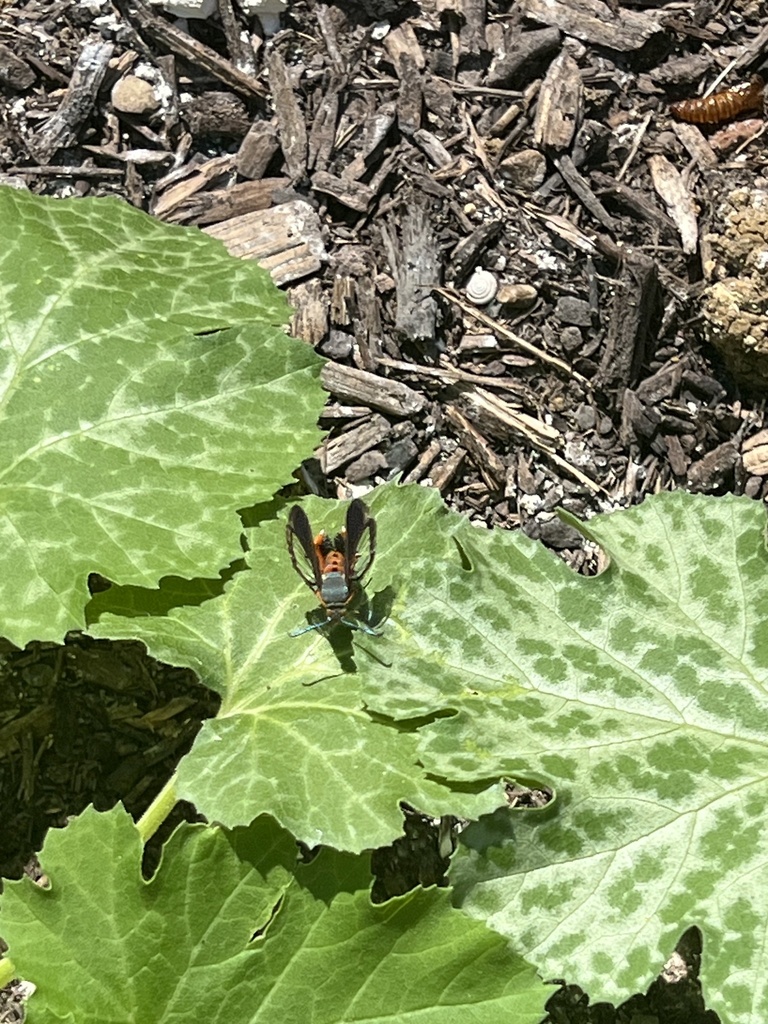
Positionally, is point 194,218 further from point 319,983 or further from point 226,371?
point 319,983

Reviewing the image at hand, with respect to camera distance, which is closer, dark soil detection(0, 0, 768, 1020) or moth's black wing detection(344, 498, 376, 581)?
moth's black wing detection(344, 498, 376, 581)

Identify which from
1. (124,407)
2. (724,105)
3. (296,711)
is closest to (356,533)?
(296,711)

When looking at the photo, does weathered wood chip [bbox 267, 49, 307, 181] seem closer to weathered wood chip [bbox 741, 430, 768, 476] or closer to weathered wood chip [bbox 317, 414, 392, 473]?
weathered wood chip [bbox 317, 414, 392, 473]

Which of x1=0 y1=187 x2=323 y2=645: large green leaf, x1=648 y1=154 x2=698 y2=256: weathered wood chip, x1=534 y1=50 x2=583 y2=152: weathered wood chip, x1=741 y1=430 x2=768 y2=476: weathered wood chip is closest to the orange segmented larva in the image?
x1=648 y1=154 x2=698 y2=256: weathered wood chip

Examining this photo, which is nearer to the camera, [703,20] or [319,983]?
[319,983]

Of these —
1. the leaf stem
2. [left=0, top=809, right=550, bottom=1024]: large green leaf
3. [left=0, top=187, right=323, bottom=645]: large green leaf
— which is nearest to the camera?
[left=0, top=809, right=550, bottom=1024]: large green leaf

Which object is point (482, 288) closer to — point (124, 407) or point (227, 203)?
point (227, 203)

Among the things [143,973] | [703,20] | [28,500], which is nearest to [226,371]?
[28,500]
